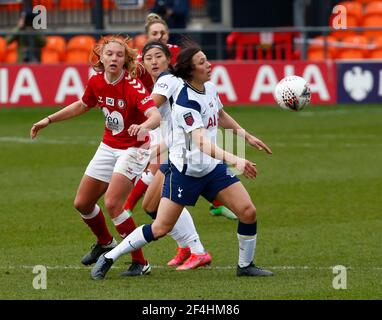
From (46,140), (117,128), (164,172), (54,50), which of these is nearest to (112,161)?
(117,128)

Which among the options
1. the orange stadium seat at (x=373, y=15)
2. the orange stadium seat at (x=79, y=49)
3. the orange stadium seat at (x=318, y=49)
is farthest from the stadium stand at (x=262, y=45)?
the orange stadium seat at (x=373, y=15)

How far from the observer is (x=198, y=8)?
106 feet

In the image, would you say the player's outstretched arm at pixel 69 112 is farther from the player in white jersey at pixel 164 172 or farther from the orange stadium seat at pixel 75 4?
the orange stadium seat at pixel 75 4

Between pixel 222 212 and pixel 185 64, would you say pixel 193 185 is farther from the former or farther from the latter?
pixel 222 212

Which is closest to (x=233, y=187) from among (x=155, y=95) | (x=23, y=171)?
(x=155, y=95)

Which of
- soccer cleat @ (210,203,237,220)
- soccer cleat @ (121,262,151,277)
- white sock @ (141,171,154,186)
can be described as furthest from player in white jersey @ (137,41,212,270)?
soccer cleat @ (210,203,237,220)

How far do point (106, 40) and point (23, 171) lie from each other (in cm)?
725

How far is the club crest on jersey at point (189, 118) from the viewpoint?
955 cm

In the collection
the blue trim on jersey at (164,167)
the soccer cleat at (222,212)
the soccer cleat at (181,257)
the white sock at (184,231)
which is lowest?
the soccer cleat at (222,212)

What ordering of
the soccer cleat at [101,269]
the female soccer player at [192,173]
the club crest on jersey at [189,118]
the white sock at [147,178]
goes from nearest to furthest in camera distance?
the club crest on jersey at [189,118]
the female soccer player at [192,173]
the soccer cleat at [101,269]
the white sock at [147,178]

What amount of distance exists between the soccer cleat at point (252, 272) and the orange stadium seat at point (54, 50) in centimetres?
1822

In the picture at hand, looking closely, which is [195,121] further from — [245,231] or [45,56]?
[45,56]

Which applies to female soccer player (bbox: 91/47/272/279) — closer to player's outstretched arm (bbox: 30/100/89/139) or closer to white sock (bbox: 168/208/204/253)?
white sock (bbox: 168/208/204/253)

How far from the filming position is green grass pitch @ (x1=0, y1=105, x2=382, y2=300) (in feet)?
30.8
